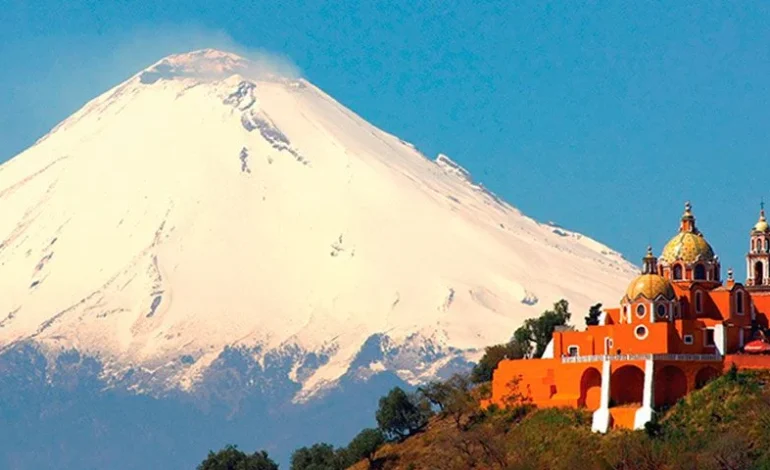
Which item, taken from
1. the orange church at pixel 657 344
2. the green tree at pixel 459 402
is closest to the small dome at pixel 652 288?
the orange church at pixel 657 344

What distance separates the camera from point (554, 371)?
335ft

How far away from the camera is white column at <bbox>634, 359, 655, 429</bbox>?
96.6 metres

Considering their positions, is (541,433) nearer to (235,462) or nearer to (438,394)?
(438,394)

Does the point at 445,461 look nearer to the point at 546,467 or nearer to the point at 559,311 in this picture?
the point at 546,467

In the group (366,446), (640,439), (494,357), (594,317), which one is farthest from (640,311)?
(366,446)

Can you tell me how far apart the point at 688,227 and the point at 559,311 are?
1628cm

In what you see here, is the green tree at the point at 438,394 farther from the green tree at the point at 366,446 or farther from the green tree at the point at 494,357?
the green tree at the point at 366,446

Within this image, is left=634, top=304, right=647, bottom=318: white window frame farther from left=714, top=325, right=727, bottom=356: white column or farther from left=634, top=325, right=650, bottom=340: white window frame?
left=714, top=325, right=727, bottom=356: white column

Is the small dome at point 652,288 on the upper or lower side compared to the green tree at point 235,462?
upper

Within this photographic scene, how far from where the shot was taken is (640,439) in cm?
9488

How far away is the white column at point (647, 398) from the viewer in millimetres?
96562

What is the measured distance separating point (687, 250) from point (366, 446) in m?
20.9

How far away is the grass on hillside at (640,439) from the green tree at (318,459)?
44.0 ft

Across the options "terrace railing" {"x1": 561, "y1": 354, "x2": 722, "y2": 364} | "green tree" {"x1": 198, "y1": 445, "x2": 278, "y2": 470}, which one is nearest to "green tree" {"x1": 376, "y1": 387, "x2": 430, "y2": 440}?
"green tree" {"x1": 198, "y1": 445, "x2": 278, "y2": 470}
